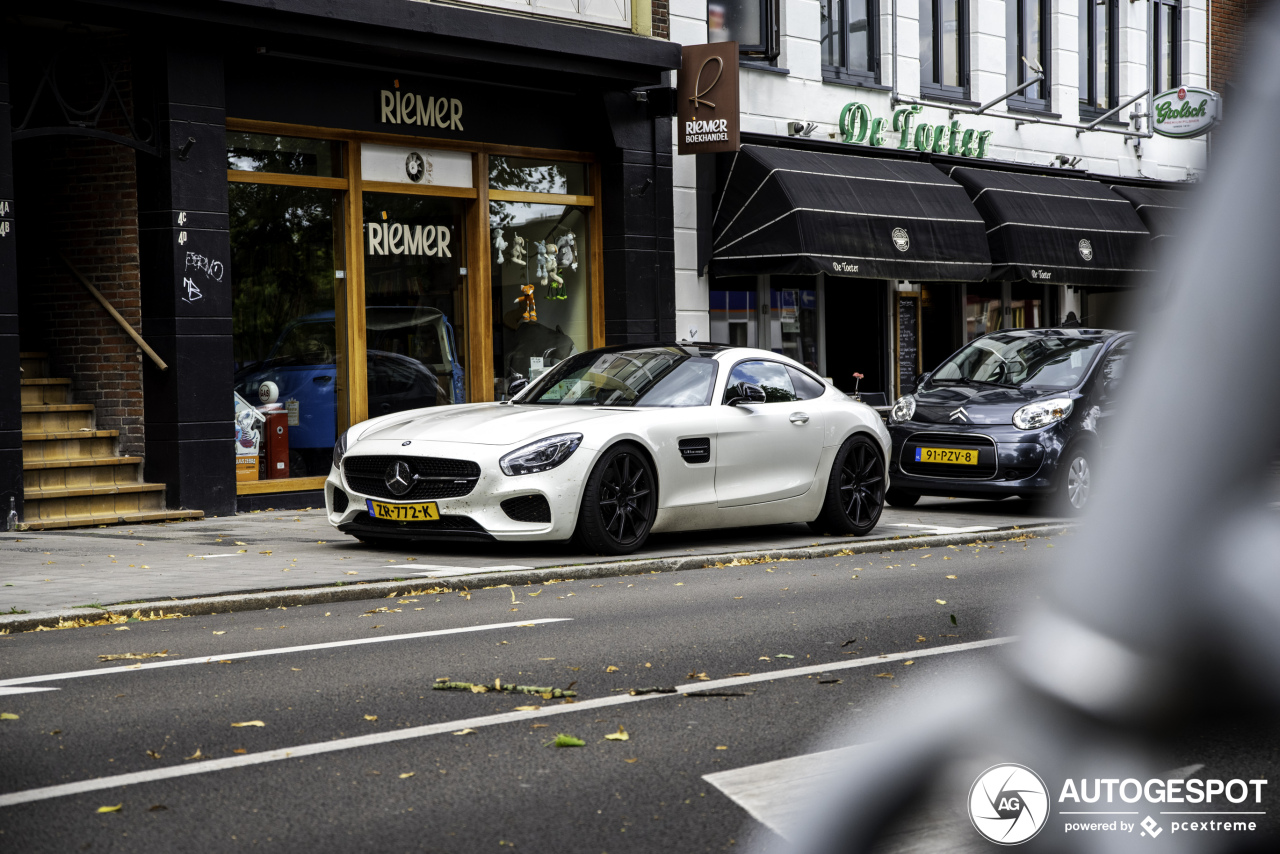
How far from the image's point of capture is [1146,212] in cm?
2358

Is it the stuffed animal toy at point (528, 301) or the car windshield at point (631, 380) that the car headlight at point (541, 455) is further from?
the stuffed animal toy at point (528, 301)

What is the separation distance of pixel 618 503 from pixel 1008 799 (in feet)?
27.2

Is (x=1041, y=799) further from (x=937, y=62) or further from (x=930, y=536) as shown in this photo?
(x=937, y=62)

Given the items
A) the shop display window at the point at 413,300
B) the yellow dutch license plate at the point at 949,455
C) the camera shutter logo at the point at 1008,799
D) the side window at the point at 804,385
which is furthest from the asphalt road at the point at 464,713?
the shop display window at the point at 413,300

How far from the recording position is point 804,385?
1170cm

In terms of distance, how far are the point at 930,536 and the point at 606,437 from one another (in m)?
3.22

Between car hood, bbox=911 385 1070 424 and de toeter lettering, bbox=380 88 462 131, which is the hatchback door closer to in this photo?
car hood, bbox=911 385 1070 424

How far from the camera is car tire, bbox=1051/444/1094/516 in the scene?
13188 mm

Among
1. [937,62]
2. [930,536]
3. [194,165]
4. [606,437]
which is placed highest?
[937,62]

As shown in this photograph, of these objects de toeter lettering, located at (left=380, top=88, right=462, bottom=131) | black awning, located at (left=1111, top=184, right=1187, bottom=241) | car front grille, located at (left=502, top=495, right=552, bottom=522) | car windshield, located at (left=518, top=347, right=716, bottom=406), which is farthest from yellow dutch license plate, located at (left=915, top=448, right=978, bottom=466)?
black awning, located at (left=1111, top=184, right=1187, bottom=241)

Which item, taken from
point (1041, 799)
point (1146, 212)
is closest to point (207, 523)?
point (1041, 799)

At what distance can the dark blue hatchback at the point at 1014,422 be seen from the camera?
517 inches

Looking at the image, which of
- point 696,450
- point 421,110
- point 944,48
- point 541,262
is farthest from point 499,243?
point 944,48

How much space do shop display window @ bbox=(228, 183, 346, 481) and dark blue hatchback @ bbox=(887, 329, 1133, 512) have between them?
18.7 ft
